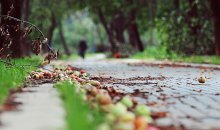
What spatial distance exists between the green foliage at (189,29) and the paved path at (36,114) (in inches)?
890

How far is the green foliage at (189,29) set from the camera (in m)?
29.3

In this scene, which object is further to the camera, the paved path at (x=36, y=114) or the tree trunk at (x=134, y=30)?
the tree trunk at (x=134, y=30)

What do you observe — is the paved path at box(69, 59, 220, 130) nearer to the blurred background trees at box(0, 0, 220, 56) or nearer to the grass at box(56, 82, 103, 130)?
the grass at box(56, 82, 103, 130)

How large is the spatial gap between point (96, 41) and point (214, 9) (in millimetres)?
73762

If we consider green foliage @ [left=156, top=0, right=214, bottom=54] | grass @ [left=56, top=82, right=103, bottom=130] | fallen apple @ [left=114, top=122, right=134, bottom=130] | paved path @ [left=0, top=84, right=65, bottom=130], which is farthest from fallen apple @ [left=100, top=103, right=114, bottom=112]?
green foliage @ [left=156, top=0, right=214, bottom=54]

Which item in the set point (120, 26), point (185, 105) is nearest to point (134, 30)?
point (120, 26)

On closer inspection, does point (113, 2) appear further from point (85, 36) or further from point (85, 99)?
point (85, 36)

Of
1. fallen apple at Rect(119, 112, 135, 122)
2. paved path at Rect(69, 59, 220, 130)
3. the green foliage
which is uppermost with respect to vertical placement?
the green foliage

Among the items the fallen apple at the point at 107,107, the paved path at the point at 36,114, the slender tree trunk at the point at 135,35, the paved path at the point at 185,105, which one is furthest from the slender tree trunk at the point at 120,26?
the fallen apple at the point at 107,107

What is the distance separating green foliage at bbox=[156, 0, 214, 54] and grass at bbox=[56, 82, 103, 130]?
22463 mm

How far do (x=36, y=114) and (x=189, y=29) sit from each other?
81.5ft

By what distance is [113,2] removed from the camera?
131ft

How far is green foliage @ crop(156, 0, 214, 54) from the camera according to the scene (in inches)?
1155

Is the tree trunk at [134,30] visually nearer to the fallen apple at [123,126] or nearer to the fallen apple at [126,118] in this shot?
Result: the fallen apple at [126,118]
